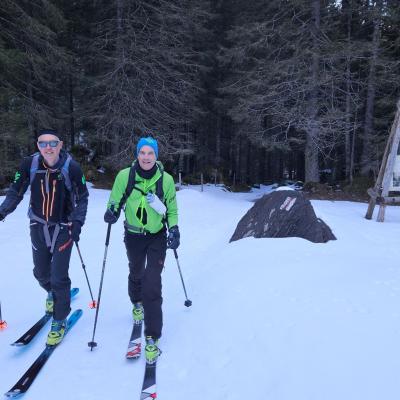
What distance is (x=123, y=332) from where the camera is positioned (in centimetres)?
437

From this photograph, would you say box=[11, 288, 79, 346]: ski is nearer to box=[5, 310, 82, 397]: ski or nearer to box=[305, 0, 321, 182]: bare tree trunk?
box=[5, 310, 82, 397]: ski

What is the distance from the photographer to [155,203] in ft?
12.5

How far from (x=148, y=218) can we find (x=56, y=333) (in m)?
1.81

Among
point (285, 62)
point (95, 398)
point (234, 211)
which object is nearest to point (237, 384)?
point (95, 398)

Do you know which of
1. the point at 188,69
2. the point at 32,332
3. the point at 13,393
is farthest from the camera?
the point at 188,69

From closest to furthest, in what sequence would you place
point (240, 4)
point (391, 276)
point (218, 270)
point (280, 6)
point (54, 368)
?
point (54, 368)
point (391, 276)
point (218, 270)
point (280, 6)
point (240, 4)

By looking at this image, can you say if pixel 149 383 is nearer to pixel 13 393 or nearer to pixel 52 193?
pixel 13 393

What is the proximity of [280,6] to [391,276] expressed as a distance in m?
20.1

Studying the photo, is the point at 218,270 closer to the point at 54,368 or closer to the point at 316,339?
the point at 316,339

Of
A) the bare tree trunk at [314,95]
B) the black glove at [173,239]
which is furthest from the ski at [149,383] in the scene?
the bare tree trunk at [314,95]

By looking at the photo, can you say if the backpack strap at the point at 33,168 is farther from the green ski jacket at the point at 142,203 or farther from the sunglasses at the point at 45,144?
the green ski jacket at the point at 142,203

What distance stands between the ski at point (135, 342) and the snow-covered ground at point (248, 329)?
9 cm

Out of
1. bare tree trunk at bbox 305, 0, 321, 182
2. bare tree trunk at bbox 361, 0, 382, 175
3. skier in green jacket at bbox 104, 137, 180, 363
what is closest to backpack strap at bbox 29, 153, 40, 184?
skier in green jacket at bbox 104, 137, 180, 363

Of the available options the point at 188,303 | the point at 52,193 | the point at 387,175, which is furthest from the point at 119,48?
the point at 188,303
